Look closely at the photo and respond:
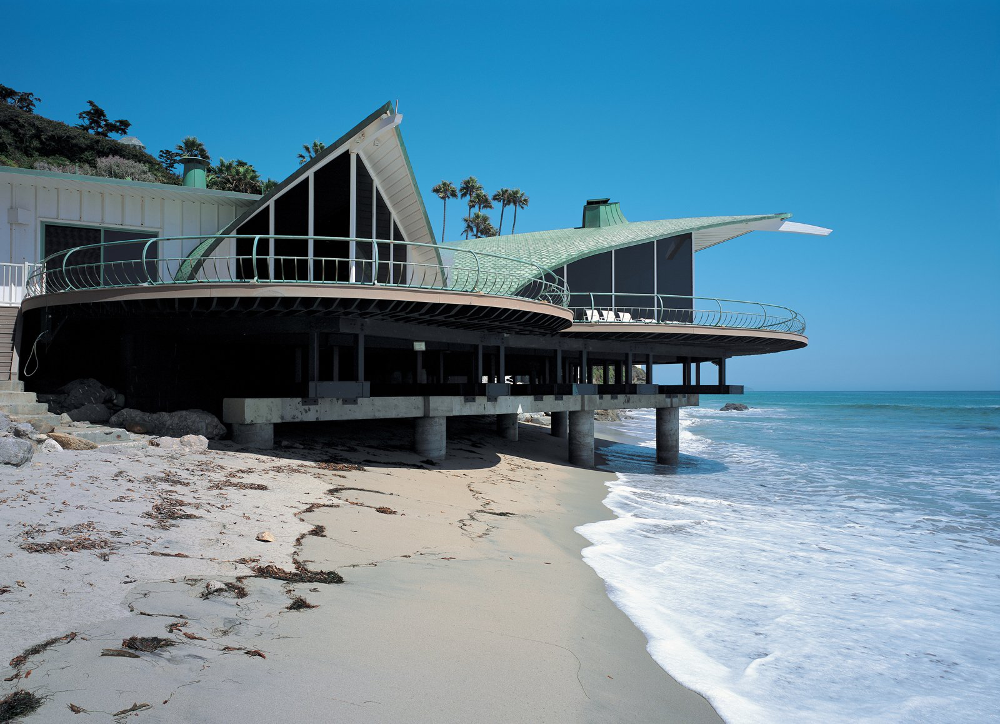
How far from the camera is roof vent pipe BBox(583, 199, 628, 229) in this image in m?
33.0

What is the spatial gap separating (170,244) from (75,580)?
1598cm

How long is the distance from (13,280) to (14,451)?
1200 cm

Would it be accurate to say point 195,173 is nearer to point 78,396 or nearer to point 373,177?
point 373,177

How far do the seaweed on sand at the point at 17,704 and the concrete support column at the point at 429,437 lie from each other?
14.6 metres

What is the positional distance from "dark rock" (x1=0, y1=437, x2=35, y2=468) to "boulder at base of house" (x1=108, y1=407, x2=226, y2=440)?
16.6 feet

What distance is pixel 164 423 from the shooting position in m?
14.2

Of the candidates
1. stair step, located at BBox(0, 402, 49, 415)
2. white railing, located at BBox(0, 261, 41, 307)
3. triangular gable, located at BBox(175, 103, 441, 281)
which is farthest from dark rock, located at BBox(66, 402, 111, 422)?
white railing, located at BBox(0, 261, 41, 307)

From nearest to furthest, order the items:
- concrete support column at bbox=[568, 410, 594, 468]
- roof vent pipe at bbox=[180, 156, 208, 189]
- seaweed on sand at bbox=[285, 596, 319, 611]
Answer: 1. seaweed on sand at bbox=[285, 596, 319, 611]
2. roof vent pipe at bbox=[180, 156, 208, 189]
3. concrete support column at bbox=[568, 410, 594, 468]

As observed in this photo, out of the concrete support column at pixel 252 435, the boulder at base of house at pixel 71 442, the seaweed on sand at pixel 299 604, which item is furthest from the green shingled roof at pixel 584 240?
the seaweed on sand at pixel 299 604

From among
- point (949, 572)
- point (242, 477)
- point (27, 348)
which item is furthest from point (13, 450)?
point (949, 572)

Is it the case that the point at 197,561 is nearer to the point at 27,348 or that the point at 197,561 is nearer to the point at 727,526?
the point at 727,526

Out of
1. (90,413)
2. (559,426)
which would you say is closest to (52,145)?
(559,426)

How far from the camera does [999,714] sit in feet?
20.0

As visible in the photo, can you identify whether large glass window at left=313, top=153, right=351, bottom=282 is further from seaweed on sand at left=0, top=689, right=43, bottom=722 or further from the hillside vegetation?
the hillside vegetation
